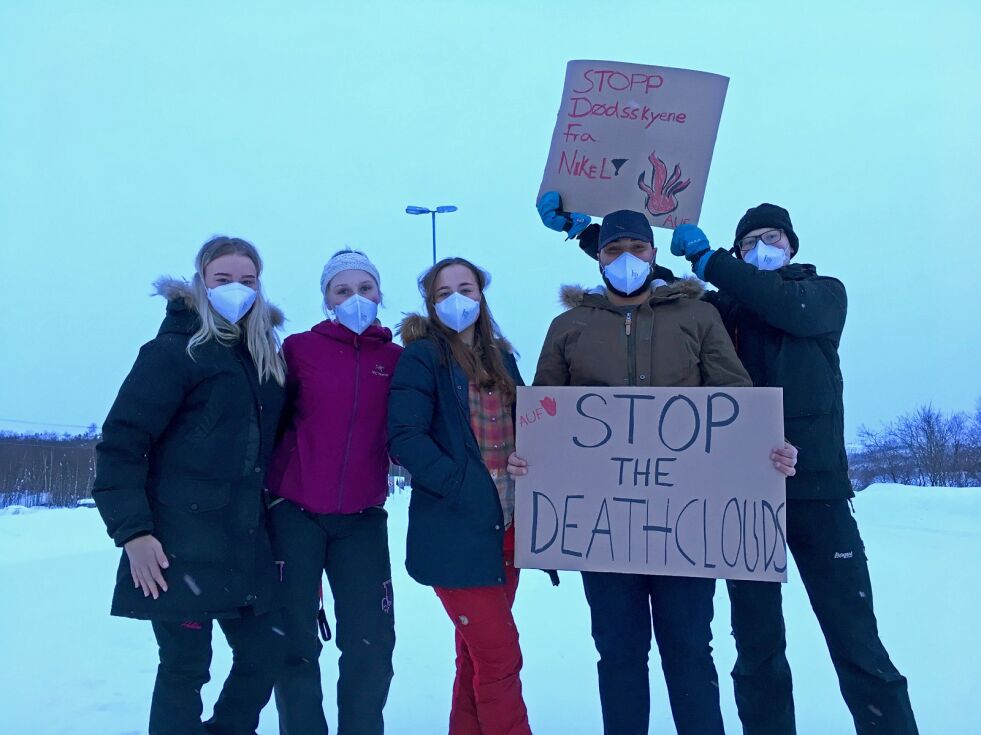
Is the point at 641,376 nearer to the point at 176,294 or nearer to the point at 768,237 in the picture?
the point at 768,237

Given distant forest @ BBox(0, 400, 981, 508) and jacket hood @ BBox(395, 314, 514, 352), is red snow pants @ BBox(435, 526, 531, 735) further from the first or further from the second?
distant forest @ BBox(0, 400, 981, 508)

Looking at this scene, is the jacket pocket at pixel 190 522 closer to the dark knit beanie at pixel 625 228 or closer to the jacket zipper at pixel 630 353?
the jacket zipper at pixel 630 353

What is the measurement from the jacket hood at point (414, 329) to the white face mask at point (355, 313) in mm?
150

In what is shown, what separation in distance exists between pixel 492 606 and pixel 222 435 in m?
1.22

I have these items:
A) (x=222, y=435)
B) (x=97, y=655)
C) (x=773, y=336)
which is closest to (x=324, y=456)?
(x=222, y=435)

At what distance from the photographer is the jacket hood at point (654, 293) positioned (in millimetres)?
2857

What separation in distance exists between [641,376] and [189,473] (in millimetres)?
1757

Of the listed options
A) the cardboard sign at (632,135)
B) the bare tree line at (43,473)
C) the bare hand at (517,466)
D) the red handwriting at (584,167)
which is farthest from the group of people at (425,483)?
the bare tree line at (43,473)

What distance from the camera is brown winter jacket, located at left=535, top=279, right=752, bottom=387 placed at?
277 cm

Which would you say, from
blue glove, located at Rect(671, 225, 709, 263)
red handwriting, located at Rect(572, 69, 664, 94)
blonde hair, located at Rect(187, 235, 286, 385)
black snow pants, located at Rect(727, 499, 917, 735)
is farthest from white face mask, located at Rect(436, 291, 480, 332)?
black snow pants, located at Rect(727, 499, 917, 735)

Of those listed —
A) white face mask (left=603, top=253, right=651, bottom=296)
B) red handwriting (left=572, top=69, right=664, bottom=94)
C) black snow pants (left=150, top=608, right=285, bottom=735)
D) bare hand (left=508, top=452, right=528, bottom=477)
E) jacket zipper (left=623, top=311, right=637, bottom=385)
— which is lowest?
black snow pants (left=150, top=608, right=285, bottom=735)

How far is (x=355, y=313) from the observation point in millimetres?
3018

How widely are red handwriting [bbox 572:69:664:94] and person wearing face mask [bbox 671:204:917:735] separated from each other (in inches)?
29.2

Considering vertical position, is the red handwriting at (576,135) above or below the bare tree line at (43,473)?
above
